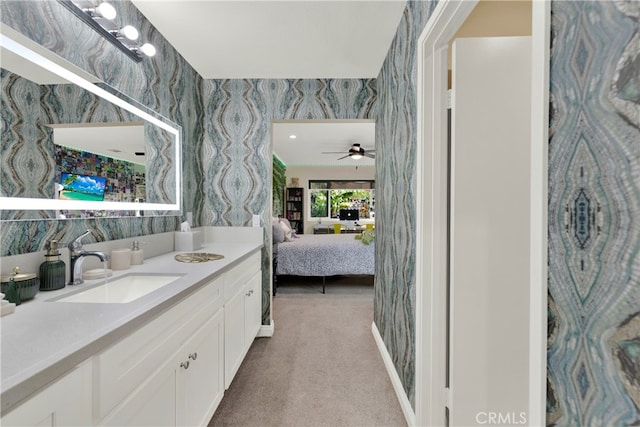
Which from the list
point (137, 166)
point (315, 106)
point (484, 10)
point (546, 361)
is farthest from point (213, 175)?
point (546, 361)

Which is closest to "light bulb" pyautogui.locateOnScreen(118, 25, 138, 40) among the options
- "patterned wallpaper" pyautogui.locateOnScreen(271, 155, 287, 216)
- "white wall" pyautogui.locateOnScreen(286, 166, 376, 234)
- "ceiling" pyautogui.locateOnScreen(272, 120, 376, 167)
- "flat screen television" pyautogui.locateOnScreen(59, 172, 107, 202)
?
"flat screen television" pyautogui.locateOnScreen(59, 172, 107, 202)

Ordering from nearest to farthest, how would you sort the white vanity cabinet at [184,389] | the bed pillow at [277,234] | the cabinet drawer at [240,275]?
the white vanity cabinet at [184,389] < the cabinet drawer at [240,275] < the bed pillow at [277,234]

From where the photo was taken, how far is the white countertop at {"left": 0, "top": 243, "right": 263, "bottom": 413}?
0.57 meters

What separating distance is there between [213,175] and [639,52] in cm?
279

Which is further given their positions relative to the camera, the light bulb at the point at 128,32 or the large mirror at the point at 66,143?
the light bulb at the point at 128,32

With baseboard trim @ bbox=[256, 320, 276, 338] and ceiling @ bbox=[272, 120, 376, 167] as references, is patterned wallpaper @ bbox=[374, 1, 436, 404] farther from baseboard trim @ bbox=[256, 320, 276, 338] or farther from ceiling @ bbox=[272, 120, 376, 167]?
ceiling @ bbox=[272, 120, 376, 167]

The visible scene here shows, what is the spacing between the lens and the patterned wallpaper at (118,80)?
116 centimetres

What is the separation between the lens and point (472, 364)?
137cm

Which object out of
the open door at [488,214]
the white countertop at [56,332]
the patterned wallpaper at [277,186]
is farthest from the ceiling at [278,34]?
the patterned wallpaper at [277,186]

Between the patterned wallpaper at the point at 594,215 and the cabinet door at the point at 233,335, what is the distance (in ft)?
5.07

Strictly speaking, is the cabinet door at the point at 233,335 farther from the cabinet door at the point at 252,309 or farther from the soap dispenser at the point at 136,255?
the soap dispenser at the point at 136,255

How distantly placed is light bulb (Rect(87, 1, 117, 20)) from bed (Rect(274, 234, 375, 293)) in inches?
131

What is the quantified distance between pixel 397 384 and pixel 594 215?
1.73 meters

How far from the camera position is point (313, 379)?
2.05 meters
